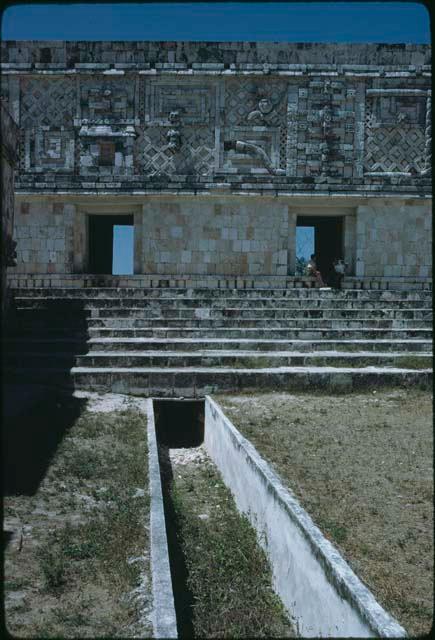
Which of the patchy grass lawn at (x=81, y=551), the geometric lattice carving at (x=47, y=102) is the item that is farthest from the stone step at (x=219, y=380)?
the geometric lattice carving at (x=47, y=102)

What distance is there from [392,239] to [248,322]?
19.0ft

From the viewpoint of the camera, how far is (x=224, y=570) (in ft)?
13.9

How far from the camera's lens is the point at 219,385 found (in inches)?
344

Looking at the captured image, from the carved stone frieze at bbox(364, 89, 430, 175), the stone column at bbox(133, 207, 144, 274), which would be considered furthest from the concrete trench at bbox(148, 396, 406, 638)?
the carved stone frieze at bbox(364, 89, 430, 175)

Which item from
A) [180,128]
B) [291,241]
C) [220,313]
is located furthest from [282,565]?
[180,128]

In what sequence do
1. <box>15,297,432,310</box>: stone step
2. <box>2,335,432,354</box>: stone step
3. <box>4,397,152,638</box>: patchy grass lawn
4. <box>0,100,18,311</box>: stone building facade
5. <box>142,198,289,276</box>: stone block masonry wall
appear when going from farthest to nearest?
<box>142,198,289,276</box>: stone block masonry wall, <box>15,297,432,310</box>: stone step, <box>2,335,432,354</box>: stone step, <box>0,100,18,311</box>: stone building facade, <box>4,397,152,638</box>: patchy grass lawn

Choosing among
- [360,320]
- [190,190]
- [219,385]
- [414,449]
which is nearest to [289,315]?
[360,320]

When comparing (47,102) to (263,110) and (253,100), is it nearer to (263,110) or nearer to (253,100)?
(253,100)

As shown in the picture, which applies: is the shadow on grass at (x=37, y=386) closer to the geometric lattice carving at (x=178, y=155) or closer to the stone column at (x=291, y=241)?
the geometric lattice carving at (x=178, y=155)

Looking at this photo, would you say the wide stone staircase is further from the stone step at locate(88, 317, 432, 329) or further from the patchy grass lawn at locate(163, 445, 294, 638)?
the patchy grass lawn at locate(163, 445, 294, 638)

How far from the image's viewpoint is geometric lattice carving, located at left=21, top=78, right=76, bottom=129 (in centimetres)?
1502

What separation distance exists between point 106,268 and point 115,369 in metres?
11.4

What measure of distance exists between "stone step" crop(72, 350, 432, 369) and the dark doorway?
698 cm

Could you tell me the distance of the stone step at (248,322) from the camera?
11.0 m
